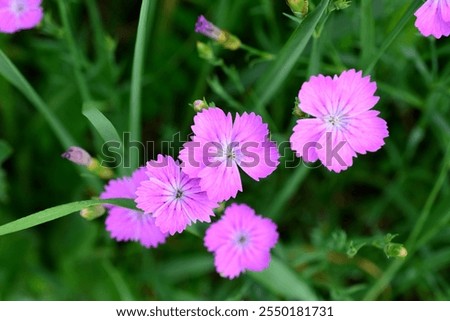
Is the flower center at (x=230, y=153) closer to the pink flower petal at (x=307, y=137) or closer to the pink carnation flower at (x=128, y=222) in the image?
the pink flower petal at (x=307, y=137)

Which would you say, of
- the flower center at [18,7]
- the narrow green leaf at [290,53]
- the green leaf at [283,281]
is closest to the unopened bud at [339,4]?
the narrow green leaf at [290,53]

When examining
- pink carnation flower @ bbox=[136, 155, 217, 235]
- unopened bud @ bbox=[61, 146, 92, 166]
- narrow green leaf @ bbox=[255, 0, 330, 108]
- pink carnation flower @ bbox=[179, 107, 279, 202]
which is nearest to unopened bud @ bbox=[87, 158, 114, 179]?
unopened bud @ bbox=[61, 146, 92, 166]

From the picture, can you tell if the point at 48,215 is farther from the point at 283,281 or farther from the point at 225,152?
the point at 283,281

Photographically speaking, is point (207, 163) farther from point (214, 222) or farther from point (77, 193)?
point (77, 193)

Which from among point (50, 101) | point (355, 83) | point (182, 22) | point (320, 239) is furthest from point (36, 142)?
point (355, 83)

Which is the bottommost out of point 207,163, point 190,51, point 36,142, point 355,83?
point 207,163
